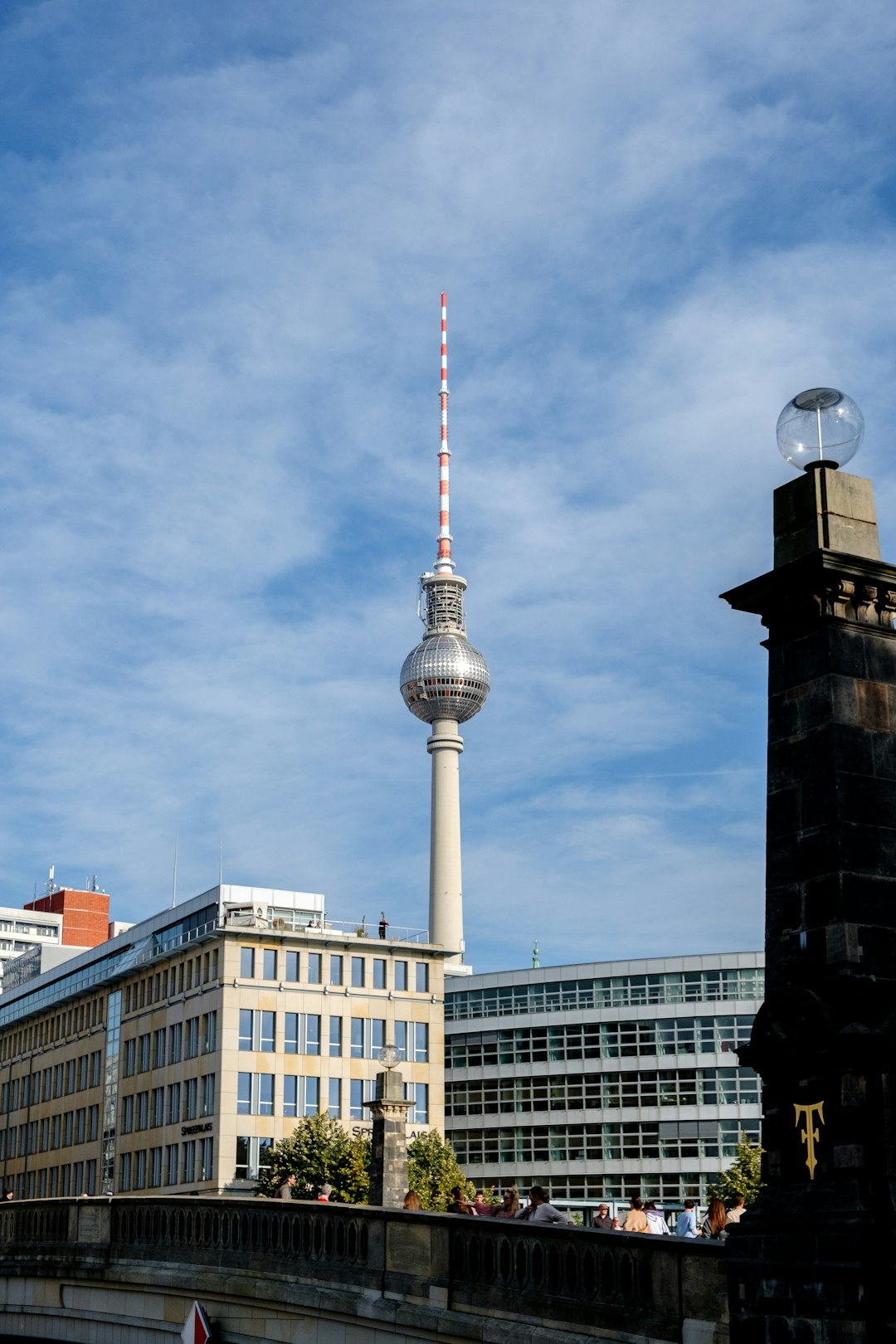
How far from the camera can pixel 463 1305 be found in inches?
850

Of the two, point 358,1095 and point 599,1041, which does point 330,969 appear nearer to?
point 358,1095

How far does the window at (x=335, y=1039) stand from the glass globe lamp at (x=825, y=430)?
3054 inches

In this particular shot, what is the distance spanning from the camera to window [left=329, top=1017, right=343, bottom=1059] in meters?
92.3

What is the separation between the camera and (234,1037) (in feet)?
290

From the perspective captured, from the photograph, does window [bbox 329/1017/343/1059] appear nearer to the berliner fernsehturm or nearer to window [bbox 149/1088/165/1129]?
window [bbox 149/1088/165/1129]

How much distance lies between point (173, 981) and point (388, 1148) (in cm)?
5698

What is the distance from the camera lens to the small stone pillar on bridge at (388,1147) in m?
39.5

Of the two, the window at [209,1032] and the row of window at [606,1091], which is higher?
the window at [209,1032]

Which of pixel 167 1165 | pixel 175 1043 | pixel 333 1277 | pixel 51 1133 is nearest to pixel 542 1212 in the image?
pixel 333 1277

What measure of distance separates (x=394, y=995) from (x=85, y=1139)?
23.2 metres

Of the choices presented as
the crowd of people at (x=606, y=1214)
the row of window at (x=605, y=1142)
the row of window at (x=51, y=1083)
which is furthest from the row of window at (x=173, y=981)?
the crowd of people at (x=606, y=1214)

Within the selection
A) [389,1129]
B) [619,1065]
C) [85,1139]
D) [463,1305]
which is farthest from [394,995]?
[463,1305]

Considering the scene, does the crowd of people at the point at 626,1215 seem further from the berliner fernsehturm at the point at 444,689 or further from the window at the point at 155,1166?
the berliner fernsehturm at the point at 444,689

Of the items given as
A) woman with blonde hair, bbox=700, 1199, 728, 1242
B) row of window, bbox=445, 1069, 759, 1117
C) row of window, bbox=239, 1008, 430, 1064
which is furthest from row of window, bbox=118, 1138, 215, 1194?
woman with blonde hair, bbox=700, 1199, 728, 1242
